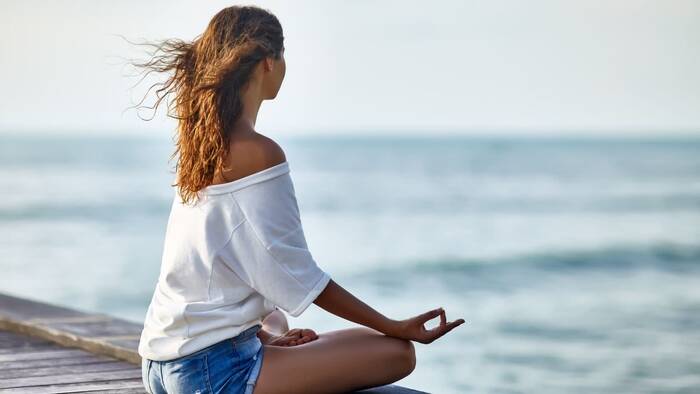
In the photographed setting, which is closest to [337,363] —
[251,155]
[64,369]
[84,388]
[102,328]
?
[251,155]

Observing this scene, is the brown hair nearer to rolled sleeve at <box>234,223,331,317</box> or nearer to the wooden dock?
rolled sleeve at <box>234,223,331,317</box>

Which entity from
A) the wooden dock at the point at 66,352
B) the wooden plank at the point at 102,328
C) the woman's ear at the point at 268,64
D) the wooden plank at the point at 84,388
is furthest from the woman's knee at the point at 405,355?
the wooden plank at the point at 102,328

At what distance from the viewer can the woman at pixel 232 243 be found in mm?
2635

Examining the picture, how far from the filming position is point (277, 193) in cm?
263

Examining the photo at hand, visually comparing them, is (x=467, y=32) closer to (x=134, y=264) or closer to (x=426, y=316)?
(x=134, y=264)

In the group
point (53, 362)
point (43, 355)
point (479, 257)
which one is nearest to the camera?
point (53, 362)

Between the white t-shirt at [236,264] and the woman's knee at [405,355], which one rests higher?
the white t-shirt at [236,264]

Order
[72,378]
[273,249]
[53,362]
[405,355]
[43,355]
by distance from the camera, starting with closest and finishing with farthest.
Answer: [273,249] < [405,355] < [72,378] < [53,362] < [43,355]

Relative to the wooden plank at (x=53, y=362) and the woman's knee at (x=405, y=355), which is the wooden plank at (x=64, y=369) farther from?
the woman's knee at (x=405, y=355)

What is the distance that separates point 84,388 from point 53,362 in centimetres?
42

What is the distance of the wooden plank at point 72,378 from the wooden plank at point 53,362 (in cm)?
17

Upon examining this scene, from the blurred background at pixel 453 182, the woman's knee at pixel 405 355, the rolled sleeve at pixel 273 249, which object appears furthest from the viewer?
the blurred background at pixel 453 182

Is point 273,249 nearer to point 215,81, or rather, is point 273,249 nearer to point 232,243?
point 232,243

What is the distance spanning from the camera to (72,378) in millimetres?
3568
